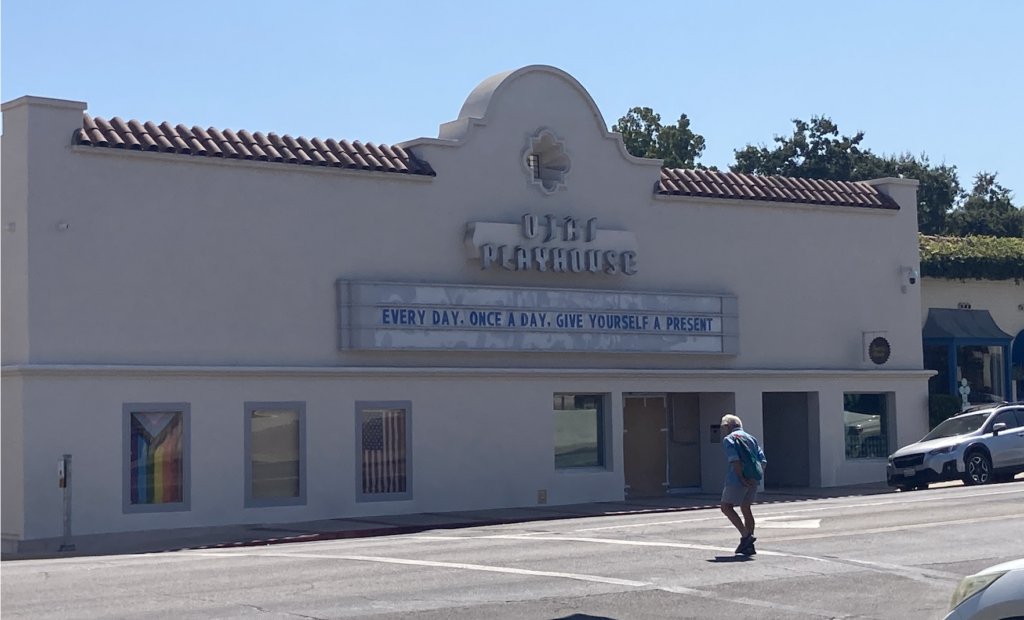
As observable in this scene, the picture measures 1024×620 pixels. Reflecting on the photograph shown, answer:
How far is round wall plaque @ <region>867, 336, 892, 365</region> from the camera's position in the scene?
2991 centimetres

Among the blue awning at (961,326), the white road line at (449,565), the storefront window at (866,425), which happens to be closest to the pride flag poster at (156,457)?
the white road line at (449,565)

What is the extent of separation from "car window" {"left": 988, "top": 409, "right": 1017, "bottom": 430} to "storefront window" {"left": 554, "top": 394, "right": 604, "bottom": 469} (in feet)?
27.6

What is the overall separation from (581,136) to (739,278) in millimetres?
4879

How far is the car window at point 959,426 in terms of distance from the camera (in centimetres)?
2741

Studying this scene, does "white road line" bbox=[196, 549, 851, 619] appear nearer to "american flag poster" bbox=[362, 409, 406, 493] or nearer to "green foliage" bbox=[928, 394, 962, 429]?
"american flag poster" bbox=[362, 409, 406, 493]

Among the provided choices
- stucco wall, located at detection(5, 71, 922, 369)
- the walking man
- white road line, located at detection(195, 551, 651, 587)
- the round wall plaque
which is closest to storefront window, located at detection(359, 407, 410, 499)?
stucco wall, located at detection(5, 71, 922, 369)

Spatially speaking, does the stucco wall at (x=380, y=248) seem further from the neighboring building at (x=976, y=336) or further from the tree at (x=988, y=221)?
the tree at (x=988, y=221)

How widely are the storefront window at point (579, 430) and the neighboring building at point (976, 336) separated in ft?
40.4

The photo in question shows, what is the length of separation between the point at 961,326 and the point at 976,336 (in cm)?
47

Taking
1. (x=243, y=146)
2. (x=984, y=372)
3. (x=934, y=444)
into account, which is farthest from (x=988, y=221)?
(x=243, y=146)

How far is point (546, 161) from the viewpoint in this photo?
85.0ft

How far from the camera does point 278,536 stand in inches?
792

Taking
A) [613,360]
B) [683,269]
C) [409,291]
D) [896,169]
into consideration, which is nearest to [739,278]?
[683,269]

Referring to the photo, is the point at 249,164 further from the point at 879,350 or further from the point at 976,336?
the point at 976,336
